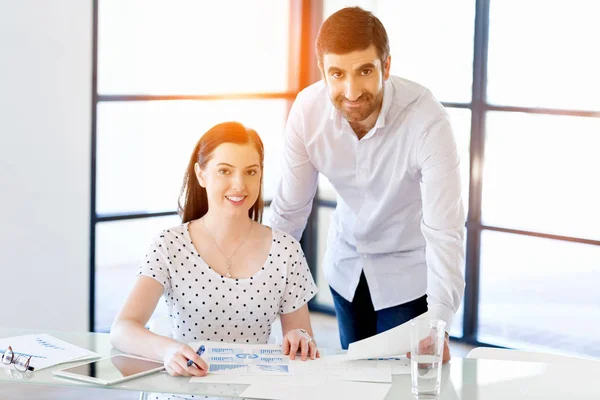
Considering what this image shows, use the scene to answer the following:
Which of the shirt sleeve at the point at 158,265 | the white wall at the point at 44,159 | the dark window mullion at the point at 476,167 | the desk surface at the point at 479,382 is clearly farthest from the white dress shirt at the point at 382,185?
the dark window mullion at the point at 476,167

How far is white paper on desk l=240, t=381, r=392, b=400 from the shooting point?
1862mm

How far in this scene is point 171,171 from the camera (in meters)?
5.00

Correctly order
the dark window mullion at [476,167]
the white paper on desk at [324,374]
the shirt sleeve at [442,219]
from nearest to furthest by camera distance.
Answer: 1. the white paper on desk at [324,374]
2. the shirt sleeve at [442,219]
3. the dark window mullion at [476,167]

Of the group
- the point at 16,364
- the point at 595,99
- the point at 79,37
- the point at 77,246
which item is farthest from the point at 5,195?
the point at 595,99

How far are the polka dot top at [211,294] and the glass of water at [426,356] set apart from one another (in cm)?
65

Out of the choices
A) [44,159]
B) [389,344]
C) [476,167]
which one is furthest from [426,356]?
[476,167]

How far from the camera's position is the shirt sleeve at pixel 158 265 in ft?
7.82

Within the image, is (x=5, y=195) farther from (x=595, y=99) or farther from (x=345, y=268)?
(x=595, y=99)

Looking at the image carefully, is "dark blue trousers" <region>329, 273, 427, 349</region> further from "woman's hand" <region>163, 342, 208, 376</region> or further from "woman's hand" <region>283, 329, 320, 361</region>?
"woman's hand" <region>163, 342, 208, 376</region>

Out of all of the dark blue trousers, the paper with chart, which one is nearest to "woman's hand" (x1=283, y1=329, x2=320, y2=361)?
the paper with chart

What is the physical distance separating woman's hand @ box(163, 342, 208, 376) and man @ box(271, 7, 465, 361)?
0.64 m

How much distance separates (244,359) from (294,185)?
905 mm

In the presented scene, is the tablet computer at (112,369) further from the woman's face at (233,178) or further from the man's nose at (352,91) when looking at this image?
the man's nose at (352,91)

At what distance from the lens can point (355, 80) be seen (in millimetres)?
2467
